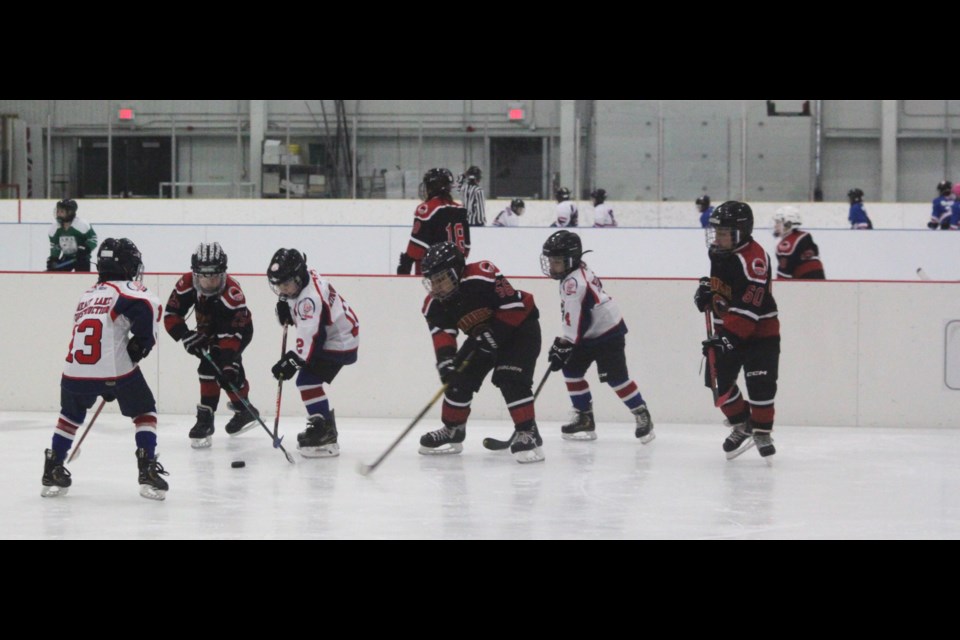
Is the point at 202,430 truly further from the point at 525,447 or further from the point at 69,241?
the point at 69,241

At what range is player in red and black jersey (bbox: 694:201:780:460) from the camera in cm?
521

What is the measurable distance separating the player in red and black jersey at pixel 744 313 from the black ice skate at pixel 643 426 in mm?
715

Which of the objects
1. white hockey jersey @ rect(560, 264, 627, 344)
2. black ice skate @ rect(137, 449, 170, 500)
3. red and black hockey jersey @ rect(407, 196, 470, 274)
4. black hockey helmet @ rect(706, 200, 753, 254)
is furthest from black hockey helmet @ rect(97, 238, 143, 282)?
red and black hockey jersey @ rect(407, 196, 470, 274)

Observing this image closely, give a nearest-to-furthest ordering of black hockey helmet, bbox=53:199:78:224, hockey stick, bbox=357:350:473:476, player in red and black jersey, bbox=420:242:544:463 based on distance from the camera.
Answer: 1. hockey stick, bbox=357:350:473:476
2. player in red and black jersey, bbox=420:242:544:463
3. black hockey helmet, bbox=53:199:78:224

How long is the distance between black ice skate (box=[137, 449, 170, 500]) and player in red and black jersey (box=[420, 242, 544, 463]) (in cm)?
134

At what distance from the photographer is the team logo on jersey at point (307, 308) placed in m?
5.39

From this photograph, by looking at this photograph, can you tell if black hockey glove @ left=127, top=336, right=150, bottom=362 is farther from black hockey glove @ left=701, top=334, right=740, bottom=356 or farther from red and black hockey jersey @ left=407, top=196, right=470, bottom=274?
red and black hockey jersey @ left=407, top=196, right=470, bottom=274

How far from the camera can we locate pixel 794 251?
730 cm

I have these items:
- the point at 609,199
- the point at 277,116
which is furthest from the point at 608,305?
the point at 277,116

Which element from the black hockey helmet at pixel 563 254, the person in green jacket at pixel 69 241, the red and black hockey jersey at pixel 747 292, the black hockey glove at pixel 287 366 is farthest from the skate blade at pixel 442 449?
the person in green jacket at pixel 69 241

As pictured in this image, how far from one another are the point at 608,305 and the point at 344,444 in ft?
4.86

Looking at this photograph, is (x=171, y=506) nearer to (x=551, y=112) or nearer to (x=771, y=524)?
(x=771, y=524)
